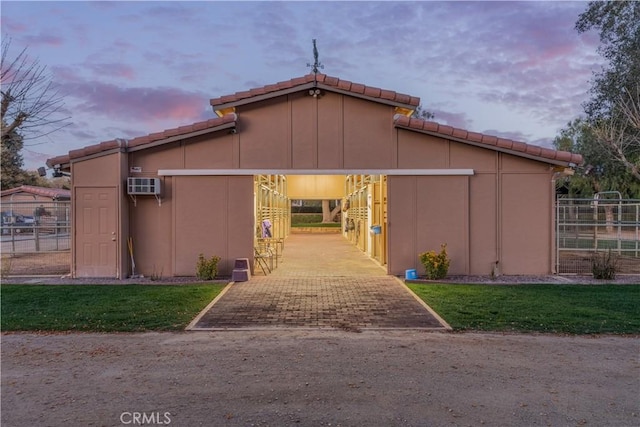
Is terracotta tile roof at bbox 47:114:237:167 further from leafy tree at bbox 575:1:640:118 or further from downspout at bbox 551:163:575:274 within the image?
leafy tree at bbox 575:1:640:118

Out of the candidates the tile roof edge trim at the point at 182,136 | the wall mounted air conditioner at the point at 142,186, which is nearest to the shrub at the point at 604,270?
the tile roof edge trim at the point at 182,136

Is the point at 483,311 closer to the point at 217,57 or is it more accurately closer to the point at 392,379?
the point at 392,379

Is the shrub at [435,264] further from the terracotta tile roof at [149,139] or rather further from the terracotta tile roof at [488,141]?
the terracotta tile roof at [149,139]

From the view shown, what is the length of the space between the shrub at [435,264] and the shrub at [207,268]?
487cm

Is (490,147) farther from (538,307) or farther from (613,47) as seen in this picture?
(613,47)

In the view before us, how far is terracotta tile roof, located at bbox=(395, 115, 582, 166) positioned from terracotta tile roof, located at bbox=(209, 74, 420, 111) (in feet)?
1.55

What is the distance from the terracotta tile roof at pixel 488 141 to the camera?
10.6 m

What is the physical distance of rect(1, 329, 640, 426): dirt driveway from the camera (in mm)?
3666

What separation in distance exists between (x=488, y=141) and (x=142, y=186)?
8.22 m

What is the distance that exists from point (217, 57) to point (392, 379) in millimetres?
13742

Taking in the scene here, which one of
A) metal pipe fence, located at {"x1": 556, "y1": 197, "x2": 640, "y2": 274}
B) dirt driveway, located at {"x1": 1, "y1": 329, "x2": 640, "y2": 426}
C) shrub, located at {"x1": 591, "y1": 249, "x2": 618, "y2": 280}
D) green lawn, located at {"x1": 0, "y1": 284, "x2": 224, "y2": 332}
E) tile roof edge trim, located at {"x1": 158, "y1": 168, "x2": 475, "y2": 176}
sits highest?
tile roof edge trim, located at {"x1": 158, "y1": 168, "x2": 475, "y2": 176}

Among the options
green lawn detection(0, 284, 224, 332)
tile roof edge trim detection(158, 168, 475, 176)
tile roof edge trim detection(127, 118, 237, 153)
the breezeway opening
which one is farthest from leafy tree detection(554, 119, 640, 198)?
green lawn detection(0, 284, 224, 332)

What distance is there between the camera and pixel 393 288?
31.3 feet

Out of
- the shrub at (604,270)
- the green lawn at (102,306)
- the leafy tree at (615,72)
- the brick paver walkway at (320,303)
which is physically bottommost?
the brick paver walkway at (320,303)
